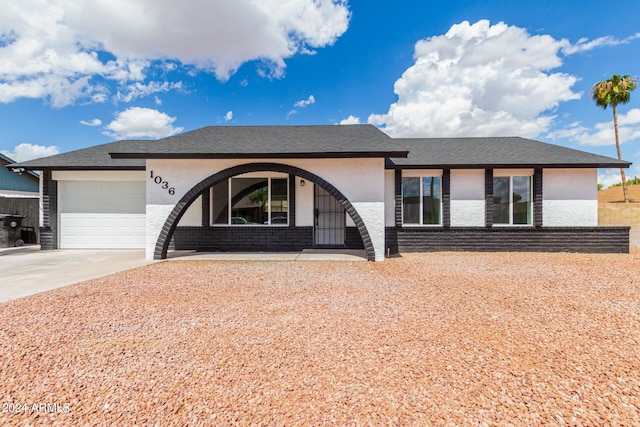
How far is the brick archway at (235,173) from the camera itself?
8.52 meters

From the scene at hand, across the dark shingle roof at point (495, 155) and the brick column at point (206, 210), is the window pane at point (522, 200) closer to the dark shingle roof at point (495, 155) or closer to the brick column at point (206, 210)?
the dark shingle roof at point (495, 155)

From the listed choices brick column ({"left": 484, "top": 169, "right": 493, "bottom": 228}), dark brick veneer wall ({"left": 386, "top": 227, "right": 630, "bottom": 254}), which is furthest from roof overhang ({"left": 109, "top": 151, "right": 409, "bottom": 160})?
brick column ({"left": 484, "top": 169, "right": 493, "bottom": 228})

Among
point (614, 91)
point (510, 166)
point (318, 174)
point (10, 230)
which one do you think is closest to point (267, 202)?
point (318, 174)

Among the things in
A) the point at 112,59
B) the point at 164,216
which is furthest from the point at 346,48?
the point at 164,216

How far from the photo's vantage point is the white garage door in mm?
10750

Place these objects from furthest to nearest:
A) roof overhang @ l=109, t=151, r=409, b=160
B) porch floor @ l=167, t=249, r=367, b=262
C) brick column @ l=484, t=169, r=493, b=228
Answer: brick column @ l=484, t=169, r=493, b=228
porch floor @ l=167, t=249, r=367, b=262
roof overhang @ l=109, t=151, r=409, b=160

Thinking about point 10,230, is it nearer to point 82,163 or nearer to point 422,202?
point 82,163

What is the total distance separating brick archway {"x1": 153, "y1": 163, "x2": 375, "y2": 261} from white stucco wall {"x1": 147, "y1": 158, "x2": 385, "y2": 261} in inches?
4.7

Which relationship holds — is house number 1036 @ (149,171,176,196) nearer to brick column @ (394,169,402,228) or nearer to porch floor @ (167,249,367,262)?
porch floor @ (167,249,367,262)

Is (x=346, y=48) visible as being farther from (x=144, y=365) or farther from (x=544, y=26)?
(x=144, y=365)

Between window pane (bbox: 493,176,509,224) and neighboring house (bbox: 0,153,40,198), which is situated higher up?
neighboring house (bbox: 0,153,40,198)

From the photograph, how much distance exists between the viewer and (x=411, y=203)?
10703 millimetres

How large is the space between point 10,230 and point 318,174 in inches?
520

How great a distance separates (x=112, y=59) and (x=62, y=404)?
57.2 ft
